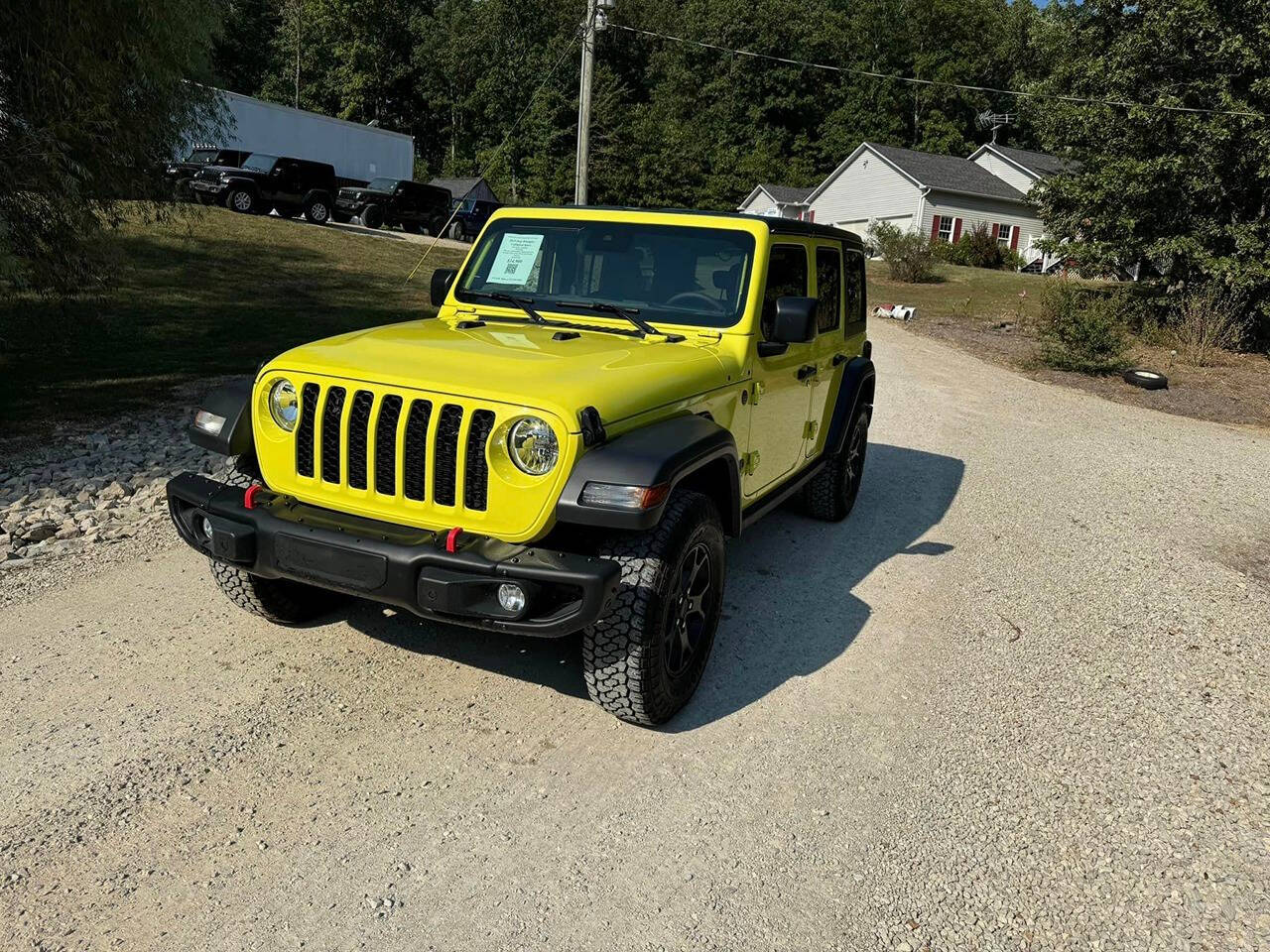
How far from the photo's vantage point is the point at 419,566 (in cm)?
317

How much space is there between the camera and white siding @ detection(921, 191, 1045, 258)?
4353 centimetres

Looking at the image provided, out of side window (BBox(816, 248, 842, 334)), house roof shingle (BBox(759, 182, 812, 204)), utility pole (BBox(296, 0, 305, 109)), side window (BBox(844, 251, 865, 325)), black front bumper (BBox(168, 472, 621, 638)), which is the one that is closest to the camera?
black front bumper (BBox(168, 472, 621, 638))

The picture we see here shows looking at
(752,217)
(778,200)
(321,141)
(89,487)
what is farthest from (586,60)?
(778,200)

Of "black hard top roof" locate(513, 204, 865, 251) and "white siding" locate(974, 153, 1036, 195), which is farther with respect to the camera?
"white siding" locate(974, 153, 1036, 195)

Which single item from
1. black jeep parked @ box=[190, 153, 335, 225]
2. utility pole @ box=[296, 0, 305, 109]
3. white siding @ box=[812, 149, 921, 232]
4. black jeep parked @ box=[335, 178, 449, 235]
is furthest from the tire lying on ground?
utility pole @ box=[296, 0, 305, 109]

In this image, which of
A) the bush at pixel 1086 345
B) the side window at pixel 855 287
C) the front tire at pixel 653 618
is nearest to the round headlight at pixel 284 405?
the front tire at pixel 653 618

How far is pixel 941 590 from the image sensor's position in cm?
546

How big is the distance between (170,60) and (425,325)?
5763 mm

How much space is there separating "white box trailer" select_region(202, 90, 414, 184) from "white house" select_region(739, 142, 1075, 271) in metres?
15.6

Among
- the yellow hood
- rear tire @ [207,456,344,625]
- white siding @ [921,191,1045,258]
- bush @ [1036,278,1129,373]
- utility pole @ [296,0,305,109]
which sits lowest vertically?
rear tire @ [207,456,344,625]

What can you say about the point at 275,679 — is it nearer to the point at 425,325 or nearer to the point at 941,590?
the point at 425,325

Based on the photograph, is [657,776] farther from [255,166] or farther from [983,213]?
[983,213]

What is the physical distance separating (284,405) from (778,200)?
54.0 meters

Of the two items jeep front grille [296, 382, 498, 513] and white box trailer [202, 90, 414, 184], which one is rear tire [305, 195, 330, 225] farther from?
jeep front grille [296, 382, 498, 513]
